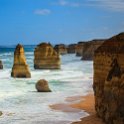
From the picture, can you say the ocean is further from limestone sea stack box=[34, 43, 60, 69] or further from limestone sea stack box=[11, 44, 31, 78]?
limestone sea stack box=[34, 43, 60, 69]

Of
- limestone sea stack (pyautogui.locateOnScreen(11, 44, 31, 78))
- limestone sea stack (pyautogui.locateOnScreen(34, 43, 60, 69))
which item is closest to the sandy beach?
limestone sea stack (pyautogui.locateOnScreen(11, 44, 31, 78))

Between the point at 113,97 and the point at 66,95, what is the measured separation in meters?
16.0

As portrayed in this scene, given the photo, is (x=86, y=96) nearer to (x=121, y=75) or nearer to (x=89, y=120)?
(x=89, y=120)

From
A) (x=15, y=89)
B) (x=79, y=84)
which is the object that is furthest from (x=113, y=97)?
(x=79, y=84)

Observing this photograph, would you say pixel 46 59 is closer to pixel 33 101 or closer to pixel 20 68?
pixel 20 68

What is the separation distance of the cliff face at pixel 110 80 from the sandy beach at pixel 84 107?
0.56 m

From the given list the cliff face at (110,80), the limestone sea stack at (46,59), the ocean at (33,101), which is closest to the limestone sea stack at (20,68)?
the ocean at (33,101)

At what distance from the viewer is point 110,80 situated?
2033cm

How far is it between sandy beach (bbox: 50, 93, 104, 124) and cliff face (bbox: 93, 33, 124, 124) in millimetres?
→ 556

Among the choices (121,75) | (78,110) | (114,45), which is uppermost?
(114,45)

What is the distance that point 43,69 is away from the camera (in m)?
67.9

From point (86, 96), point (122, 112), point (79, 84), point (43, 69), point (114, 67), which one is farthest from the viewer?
point (43, 69)

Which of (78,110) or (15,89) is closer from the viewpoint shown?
(78,110)

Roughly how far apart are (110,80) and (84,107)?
8385 mm
